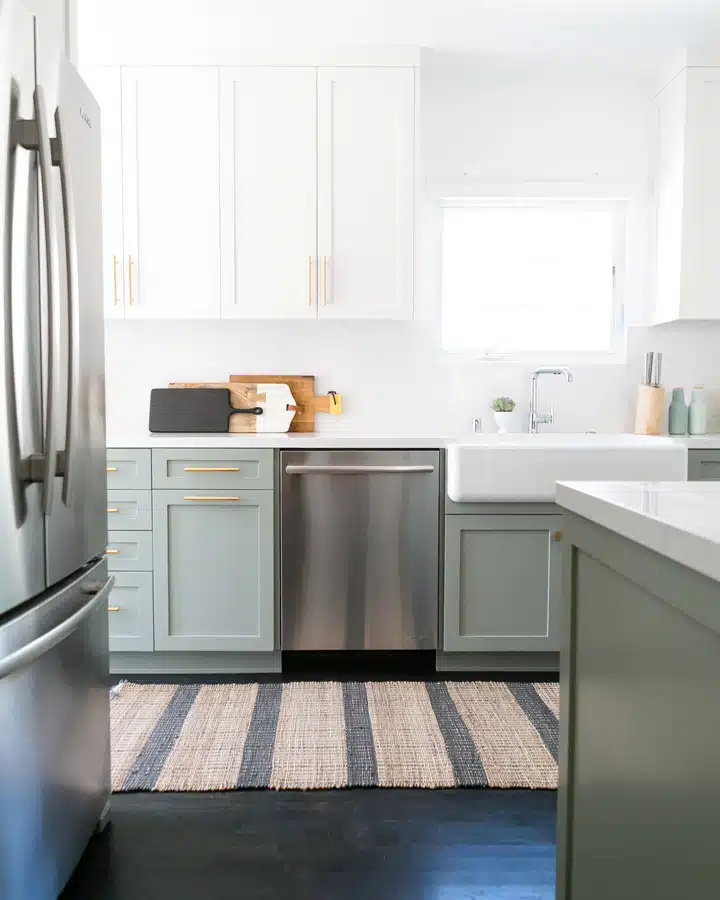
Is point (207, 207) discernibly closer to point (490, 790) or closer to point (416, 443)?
point (416, 443)

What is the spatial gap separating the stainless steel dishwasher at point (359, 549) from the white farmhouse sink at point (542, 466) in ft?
0.62

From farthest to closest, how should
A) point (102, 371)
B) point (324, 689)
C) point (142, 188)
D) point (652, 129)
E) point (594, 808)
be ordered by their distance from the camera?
point (652, 129) < point (142, 188) < point (324, 689) < point (102, 371) < point (594, 808)

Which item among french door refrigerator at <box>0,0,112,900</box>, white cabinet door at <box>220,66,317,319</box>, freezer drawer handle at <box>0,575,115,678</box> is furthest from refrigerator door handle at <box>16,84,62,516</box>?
white cabinet door at <box>220,66,317,319</box>

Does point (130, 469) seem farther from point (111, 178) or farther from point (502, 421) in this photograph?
point (502, 421)

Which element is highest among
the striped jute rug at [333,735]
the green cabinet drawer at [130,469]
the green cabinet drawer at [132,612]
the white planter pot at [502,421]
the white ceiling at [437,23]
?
the white ceiling at [437,23]

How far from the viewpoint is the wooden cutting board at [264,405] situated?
10.8ft

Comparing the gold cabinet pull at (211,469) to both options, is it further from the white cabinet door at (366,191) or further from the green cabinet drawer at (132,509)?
the white cabinet door at (366,191)

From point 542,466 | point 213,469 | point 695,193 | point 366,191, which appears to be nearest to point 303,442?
point 213,469

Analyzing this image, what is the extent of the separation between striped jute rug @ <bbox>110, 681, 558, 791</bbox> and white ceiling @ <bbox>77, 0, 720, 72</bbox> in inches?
101

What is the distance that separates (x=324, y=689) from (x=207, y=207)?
200 cm

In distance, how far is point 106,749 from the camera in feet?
6.04

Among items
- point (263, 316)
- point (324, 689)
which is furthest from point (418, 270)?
point (324, 689)

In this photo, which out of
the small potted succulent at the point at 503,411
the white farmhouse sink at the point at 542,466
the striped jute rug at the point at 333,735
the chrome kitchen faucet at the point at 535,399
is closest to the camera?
the striped jute rug at the point at 333,735

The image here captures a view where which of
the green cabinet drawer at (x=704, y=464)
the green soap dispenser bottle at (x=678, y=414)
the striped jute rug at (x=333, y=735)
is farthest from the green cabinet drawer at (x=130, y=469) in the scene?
the green soap dispenser bottle at (x=678, y=414)
